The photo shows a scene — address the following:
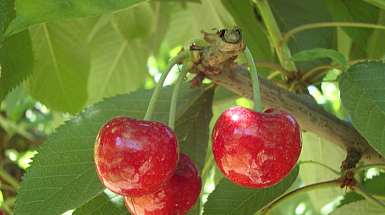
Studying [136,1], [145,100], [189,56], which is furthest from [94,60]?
[136,1]

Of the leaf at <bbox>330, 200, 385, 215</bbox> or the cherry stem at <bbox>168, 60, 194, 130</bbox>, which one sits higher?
the cherry stem at <bbox>168, 60, 194, 130</bbox>

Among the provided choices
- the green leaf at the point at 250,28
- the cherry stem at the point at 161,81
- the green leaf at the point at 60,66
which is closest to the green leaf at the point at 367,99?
the cherry stem at the point at 161,81

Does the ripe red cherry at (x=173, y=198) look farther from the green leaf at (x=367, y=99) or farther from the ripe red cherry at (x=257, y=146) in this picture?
the green leaf at (x=367, y=99)

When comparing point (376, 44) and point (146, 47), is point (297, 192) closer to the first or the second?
point (376, 44)

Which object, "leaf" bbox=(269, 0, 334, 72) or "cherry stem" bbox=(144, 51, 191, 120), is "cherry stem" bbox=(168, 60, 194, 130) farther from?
"leaf" bbox=(269, 0, 334, 72)

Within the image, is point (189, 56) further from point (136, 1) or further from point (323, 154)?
point (323, 154)

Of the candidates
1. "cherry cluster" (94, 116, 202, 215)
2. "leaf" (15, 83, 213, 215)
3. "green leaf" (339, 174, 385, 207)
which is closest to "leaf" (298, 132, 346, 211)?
"green leaf" (339, 174, 385, 207)
